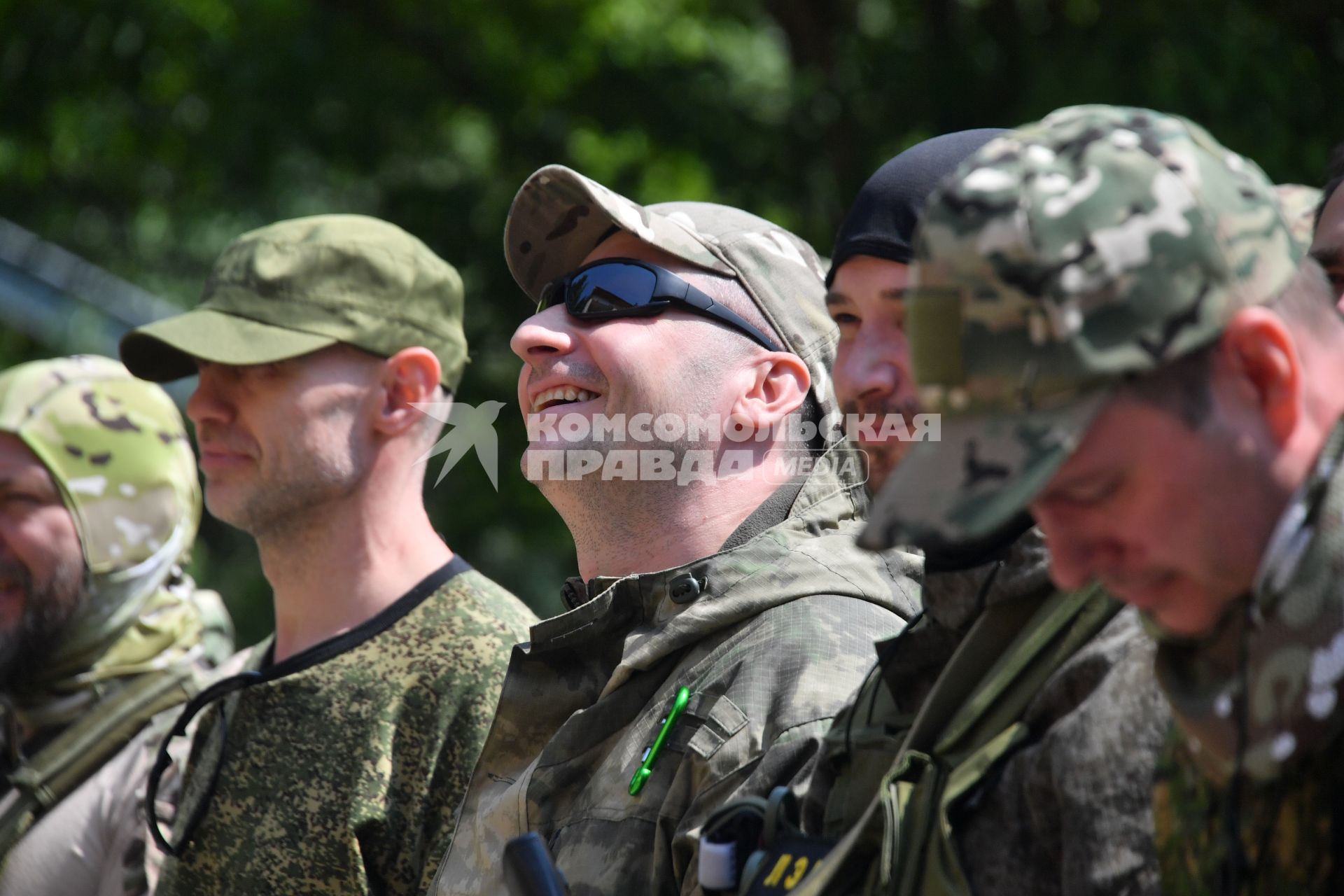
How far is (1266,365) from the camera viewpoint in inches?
62.8

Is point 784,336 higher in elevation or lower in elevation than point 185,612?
higher

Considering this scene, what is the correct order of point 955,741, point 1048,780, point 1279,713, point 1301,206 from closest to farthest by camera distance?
point 1279,713, point 1048,780, point 955,741, point 1301,206

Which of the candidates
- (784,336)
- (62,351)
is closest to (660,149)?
(62,351)

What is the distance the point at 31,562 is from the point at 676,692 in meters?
2.99

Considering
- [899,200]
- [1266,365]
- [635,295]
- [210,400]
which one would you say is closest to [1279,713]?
[1266,365]

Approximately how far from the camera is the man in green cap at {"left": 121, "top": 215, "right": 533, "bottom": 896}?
3.72 meters

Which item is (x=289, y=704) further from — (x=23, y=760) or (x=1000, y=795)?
(x=1000, y=795)

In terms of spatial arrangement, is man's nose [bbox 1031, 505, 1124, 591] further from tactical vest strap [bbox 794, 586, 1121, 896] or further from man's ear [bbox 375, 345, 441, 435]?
man's ear [bbox 375, 345, 441, 435]

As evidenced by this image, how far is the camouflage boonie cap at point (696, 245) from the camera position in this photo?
3.38m

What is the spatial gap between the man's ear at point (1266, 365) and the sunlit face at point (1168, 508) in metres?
0.03

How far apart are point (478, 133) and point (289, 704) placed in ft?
28.0

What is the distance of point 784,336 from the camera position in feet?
11.1

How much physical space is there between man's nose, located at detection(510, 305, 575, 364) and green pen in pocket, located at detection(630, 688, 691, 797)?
0.91 meters

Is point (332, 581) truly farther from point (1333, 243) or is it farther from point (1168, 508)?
point (1168, 508)
